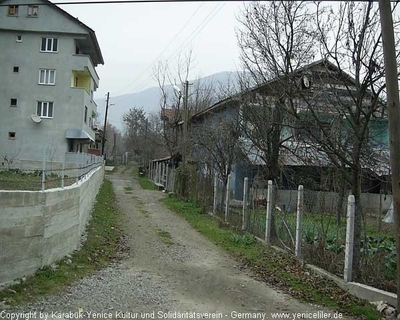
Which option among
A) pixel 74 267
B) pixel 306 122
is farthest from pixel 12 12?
pixel 74 267

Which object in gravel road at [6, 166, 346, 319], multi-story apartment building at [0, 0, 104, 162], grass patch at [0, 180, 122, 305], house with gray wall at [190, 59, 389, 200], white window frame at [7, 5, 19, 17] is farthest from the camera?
white window frame at [7, 5, 19, 17]

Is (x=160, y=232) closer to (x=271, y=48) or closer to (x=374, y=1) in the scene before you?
(x=271, y=48)

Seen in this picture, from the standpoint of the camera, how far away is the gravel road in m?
6.02

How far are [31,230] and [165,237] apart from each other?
19.7 ft

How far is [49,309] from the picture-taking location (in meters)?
5.80

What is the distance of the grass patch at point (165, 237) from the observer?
1178 cm

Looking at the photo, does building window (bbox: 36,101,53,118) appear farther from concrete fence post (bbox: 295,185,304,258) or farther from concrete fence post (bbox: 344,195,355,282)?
concrete fence post (bbox: 344,195,355,282)

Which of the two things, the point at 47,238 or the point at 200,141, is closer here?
the point at 47,238

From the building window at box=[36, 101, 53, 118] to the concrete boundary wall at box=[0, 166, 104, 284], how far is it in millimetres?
24909

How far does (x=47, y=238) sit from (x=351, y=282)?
5.22 meters

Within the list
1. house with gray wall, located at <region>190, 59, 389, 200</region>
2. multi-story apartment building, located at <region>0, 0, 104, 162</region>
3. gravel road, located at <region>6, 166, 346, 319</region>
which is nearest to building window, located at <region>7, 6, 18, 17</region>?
multi-story apartment building, located at <region>0, 0, 104, 162</region>

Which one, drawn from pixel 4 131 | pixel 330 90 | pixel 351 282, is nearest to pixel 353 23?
pixel 330 90

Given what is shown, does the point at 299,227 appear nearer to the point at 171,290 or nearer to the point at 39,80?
the point at 171,290

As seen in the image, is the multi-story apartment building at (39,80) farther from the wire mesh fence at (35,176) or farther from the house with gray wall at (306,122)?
the wire mesh fence at (35,176)
